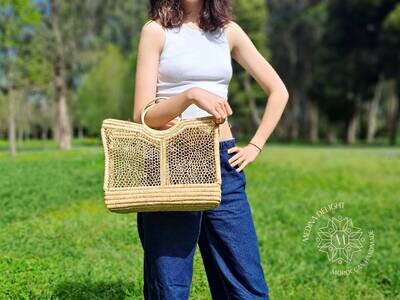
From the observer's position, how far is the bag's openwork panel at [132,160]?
2.01m

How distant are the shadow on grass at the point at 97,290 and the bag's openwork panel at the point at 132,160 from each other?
1689mm

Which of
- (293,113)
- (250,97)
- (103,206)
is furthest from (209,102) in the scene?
(293,113)

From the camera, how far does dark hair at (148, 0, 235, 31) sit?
82.4 inches

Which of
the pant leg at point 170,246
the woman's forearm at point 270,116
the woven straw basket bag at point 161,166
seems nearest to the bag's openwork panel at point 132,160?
the woven straw basket bag at point 161,166

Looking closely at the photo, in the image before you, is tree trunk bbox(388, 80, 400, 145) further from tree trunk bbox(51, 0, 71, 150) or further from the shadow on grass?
the shadow on grass

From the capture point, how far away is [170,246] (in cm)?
212

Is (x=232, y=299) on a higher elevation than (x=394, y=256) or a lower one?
higher

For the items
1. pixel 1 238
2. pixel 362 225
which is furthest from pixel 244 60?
pixel 362 225

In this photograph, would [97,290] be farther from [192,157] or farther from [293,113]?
[293,113]

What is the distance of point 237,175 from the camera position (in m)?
2.16

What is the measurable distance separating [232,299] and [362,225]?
4470mm

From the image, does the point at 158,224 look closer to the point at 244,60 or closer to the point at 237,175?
the point at 237,175

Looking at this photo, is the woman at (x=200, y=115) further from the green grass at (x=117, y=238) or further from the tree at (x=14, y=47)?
the tree at (x=14, y=47)

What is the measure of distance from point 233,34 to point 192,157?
1.65ft
